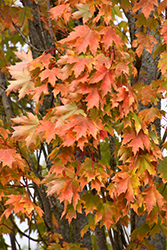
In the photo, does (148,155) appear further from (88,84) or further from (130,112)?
(88,84)

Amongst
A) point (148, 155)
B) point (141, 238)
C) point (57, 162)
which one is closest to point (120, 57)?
point (148, 155)

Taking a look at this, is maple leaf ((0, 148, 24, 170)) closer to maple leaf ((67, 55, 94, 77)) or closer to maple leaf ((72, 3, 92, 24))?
maple leaf ((67, 55, 94, 77))

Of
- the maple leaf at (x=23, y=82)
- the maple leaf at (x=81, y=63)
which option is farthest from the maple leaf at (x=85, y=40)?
the maple leaf at (x=23, y=82)

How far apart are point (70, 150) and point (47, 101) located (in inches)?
36.4

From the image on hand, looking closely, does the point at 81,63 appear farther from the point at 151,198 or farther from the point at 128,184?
the point at 151,198

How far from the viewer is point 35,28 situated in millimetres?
2275

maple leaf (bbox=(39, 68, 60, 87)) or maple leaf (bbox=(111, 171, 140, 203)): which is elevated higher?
maple leaf (bbox=(39, 68, 60, 87))

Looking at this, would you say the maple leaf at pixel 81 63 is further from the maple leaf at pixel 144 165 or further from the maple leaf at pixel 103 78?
the maple leaf at pixel 144 165

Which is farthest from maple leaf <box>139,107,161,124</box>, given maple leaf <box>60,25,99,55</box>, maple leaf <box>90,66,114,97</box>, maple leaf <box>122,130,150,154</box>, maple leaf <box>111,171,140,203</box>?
maple leaf <box>60,25,99,55</box>

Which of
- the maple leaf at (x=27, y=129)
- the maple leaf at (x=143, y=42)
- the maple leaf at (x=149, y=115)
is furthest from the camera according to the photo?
the maple leaf at (x=143, y=42)

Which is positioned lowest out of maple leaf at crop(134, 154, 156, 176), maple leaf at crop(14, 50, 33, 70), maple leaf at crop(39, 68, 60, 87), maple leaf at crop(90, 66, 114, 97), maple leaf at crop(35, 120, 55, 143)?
maple leaf at crop(134, 154, 156, 176)

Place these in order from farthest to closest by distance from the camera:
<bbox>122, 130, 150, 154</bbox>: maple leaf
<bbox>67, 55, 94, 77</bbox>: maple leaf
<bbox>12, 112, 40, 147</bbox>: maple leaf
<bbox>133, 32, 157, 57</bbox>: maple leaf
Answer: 1. <bbox>133, 32, 157, 57</bbox>: maple leaf
2. <bbox>12, 112, 40, 147</bbox>: maple leaf
3. <bbox>122, 130, 150, 154</bbox>: maple leaf
4. <bbox>67, 55, 94, 77</bbox>: maple leaf

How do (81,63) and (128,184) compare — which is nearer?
(81,63)

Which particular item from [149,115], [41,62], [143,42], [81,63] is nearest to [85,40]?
[81,63]
